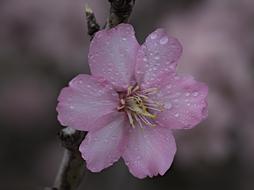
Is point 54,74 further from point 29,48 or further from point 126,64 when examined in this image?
point 126,64

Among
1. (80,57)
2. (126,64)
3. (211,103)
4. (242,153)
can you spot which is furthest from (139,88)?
(80,57)

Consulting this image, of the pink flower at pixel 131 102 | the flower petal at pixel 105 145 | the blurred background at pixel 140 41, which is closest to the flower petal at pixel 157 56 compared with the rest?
the pink flower at pixel 131 102

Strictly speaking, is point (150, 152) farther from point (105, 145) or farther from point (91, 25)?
point (91, 25)

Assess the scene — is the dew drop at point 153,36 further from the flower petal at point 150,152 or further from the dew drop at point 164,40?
the flower petal at point 150,152

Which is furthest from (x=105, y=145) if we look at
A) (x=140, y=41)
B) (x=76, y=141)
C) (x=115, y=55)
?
(x=140, y=41)

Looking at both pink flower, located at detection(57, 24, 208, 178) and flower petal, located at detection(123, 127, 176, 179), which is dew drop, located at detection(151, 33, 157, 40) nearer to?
pink flower, located at detection(57, 24, 208, 178)

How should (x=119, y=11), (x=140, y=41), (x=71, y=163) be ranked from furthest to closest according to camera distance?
(x=140, y=41), (x=71, y=163), (x=119, y=11)
